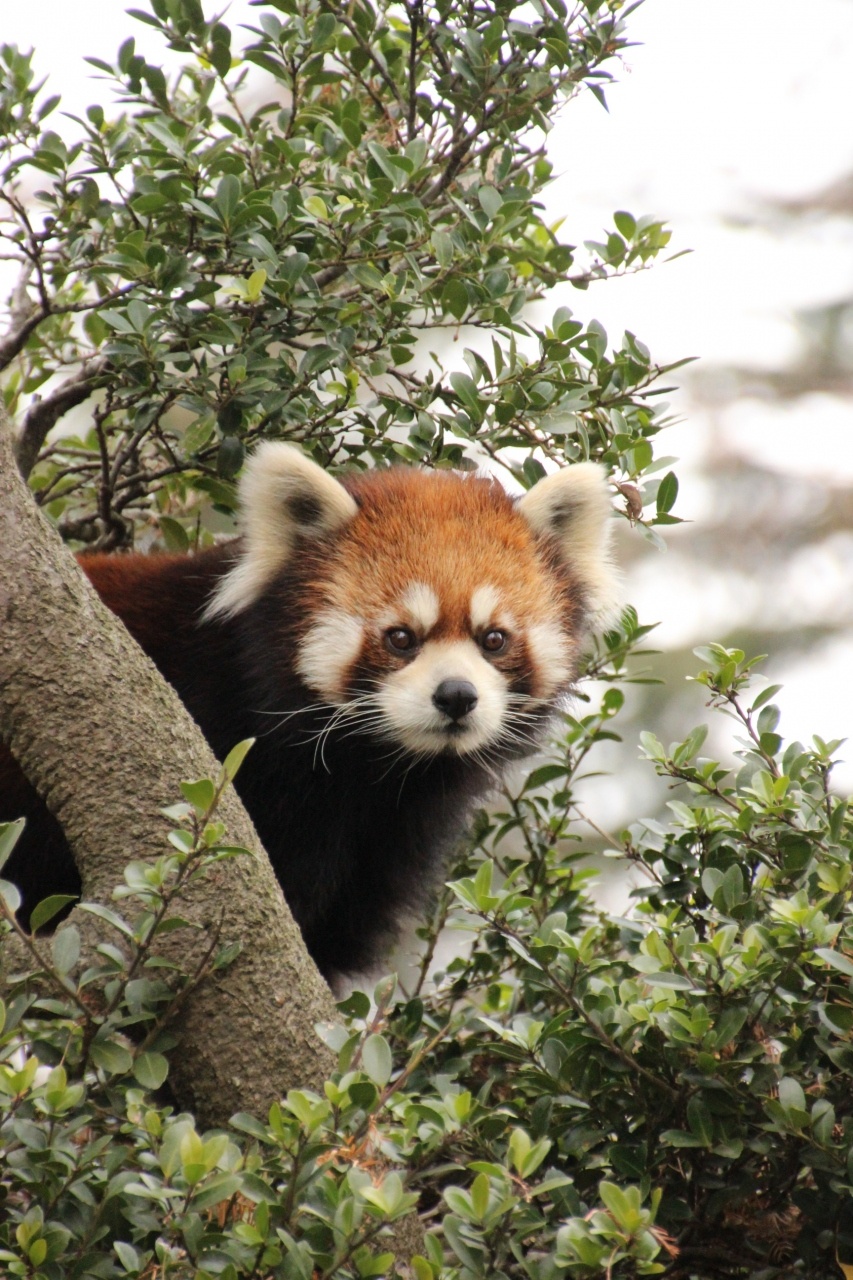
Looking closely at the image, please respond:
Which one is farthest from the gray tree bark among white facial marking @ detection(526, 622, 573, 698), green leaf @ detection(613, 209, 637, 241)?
green leaf @ detection(613, 209, 637, 241)

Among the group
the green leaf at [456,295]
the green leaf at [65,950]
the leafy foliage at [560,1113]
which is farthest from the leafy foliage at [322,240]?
the green leaf at [65,950]

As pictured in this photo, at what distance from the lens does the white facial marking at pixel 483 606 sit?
138 inches

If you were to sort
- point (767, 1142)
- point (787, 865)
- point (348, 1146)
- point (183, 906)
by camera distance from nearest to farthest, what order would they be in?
point (348, 1146), point (767, 1142), point (183, 906), point (787, 865)

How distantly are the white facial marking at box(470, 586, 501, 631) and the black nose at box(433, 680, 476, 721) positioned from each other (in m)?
0.25

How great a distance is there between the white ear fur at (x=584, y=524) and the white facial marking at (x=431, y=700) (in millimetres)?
508

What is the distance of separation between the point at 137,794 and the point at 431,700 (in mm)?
1212

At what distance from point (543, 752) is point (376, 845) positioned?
558 mm

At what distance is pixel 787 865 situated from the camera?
2.32 metres

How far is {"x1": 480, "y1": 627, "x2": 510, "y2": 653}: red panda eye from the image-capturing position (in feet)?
11.6

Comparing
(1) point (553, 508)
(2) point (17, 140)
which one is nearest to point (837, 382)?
(1) point (553, 508)

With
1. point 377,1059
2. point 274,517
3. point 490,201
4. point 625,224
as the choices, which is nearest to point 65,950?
point 377,1059

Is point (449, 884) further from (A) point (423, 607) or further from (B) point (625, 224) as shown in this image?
(B) point (625, 224)

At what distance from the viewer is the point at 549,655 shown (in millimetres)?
3730

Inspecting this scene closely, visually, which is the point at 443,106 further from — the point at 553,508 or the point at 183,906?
the point at 183,906
